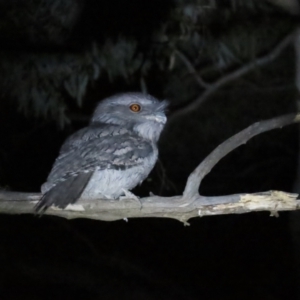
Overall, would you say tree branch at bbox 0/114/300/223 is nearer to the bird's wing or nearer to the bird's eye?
the bird's wing

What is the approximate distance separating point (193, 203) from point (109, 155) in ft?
1.96

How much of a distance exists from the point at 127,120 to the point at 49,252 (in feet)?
9.13

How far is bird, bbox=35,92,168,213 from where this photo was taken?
240 cm

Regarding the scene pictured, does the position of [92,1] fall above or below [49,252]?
above

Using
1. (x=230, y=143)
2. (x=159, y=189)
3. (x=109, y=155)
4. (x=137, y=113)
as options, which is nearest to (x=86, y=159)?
(x=109, y=155)

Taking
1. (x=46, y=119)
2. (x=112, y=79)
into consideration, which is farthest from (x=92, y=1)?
(x=46, y=119)

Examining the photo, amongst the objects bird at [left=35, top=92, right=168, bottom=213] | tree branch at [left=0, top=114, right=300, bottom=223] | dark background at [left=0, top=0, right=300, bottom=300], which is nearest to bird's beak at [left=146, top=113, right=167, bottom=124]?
bird at [left=35, top=92, right=168, bottom=213]

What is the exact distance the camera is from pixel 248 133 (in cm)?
211

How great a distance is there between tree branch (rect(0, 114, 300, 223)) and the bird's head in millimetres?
707

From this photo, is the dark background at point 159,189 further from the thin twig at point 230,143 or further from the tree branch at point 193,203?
the thin twig at point 230,143

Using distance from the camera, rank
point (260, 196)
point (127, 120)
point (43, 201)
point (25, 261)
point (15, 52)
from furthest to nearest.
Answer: point (25, 261), point (15, 52), point (127, 120), point (43, 201), point (260, 196)

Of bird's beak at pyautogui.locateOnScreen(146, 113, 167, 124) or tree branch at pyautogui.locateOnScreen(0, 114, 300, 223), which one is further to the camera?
bird's beak at pyautogui.locateOnScreen(146, 113, 167, 124)

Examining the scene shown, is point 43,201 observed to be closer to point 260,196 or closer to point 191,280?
point 260,196

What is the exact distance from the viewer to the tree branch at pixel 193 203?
2062 mm
